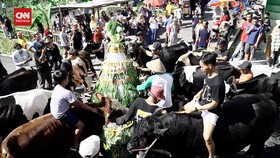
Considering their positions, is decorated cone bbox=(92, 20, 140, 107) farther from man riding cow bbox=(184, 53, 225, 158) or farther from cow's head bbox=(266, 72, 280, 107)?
cow's head bbox=(266, 72, 280, 107)

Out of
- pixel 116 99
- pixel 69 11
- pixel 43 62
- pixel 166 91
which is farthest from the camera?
pixel 69 11

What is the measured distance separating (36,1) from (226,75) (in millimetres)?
20157

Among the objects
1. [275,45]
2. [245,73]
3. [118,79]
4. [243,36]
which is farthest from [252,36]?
[118,79]

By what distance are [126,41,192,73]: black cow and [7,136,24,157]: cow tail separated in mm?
4650

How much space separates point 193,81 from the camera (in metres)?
8.42

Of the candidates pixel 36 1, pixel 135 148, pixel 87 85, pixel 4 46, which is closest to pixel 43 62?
pixel 87 85

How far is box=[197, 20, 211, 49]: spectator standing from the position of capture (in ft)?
43.2

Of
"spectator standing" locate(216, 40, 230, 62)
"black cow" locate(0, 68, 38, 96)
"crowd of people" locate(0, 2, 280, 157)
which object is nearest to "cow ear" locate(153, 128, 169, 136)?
"crowd of people" locate(0, 2, 280, 157)

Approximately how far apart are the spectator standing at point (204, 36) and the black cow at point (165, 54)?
212 cm

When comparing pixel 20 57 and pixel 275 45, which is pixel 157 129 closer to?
pixel 20 57

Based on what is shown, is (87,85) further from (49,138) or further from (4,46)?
(4,46)

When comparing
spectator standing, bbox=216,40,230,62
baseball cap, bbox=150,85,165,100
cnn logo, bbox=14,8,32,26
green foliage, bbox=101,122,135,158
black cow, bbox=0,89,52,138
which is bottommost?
green foliage, bbox=101,122,135,158

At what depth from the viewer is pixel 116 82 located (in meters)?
6.54

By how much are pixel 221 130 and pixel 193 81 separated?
2.96 meters
